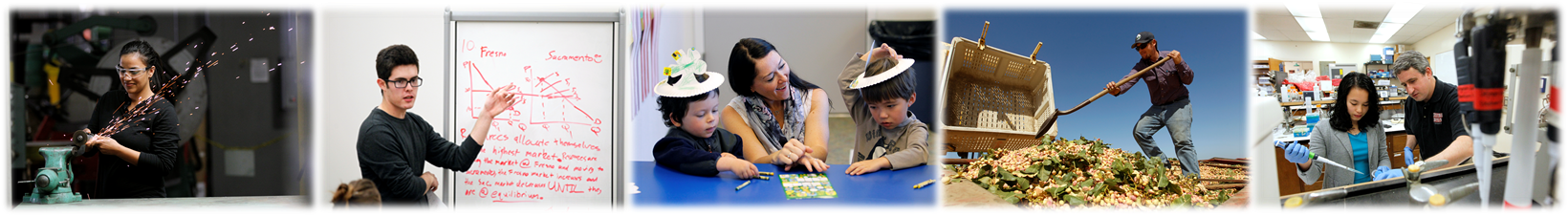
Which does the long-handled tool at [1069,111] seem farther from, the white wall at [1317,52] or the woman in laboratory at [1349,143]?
the woman in laboratory at [1349,143]

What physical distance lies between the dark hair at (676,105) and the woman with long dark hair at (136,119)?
7.49 feet

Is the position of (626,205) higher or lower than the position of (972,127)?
lower

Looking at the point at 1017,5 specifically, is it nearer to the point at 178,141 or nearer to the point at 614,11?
the point at 614,11

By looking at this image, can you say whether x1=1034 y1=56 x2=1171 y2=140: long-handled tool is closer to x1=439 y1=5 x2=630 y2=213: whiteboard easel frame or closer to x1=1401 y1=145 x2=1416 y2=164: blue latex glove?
x1=1401 y1=145 x2=1416 y2=164: blue latex glove

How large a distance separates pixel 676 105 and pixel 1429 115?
3.35 metres

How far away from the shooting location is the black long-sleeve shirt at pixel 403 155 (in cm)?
347

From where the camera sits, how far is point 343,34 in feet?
11.6

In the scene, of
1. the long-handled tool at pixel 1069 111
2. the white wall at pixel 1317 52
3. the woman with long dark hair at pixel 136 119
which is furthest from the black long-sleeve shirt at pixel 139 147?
the white wall at pixel 1317 52

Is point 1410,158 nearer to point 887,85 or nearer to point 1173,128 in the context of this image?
point 1173,128

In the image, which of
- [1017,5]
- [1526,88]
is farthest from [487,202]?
[1526,88]

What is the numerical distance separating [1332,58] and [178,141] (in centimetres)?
531

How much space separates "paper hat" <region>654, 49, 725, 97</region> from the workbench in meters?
1.85

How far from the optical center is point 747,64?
340 centimetres

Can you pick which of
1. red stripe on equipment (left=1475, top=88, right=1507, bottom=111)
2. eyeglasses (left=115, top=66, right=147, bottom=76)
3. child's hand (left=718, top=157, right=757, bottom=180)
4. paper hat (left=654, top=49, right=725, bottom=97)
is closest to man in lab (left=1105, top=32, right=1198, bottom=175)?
red stripe on equipment (left=1475, top=88, right=1507, bottom=111)
